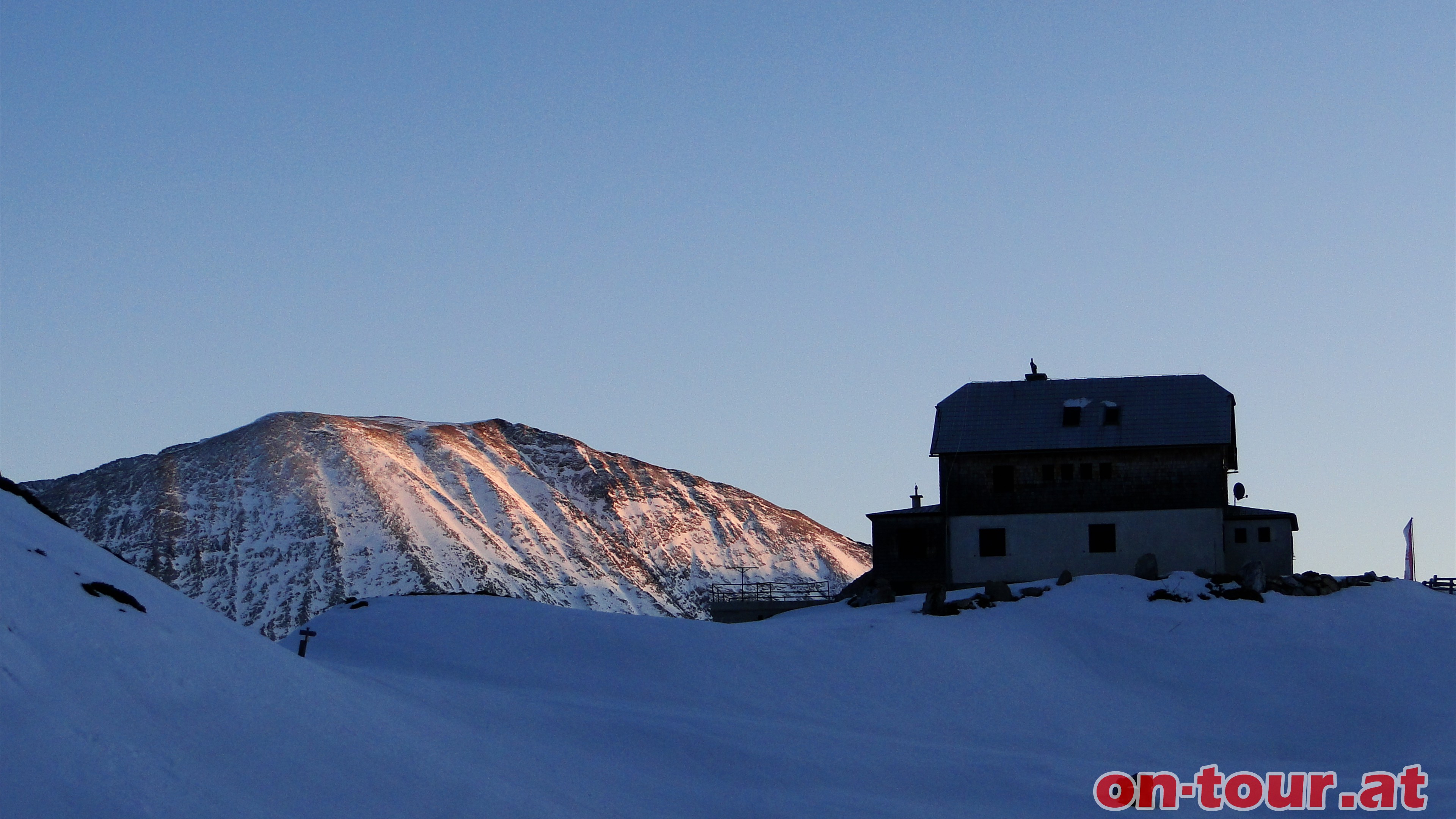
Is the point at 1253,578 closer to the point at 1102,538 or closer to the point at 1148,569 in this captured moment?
the point at 1148,569

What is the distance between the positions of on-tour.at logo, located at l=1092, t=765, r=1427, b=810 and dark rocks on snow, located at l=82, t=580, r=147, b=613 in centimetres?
1586

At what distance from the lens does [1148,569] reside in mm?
46438

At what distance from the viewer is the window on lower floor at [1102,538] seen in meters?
53.5

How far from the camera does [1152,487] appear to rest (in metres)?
53.8

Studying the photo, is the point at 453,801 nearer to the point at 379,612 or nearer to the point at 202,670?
the point at 202,670

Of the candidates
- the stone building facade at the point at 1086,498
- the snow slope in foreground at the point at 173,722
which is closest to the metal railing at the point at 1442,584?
the stone building facade at the point at 1086,498

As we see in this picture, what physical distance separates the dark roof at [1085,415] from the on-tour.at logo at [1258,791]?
25.2m

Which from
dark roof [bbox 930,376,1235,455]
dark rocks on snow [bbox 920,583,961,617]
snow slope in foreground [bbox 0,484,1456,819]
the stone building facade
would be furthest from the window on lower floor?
dark rocks on snow [bbox 920,583,961,617]

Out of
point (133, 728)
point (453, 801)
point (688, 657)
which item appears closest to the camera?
point (133, 728)

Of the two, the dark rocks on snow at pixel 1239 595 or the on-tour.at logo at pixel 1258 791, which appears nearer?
the on-tour.at logo at pixel 1258 791

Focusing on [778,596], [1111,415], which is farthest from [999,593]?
[1111,415]

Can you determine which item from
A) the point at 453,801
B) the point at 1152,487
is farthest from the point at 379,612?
the point at 1152,487

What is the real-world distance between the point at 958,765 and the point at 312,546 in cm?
16525

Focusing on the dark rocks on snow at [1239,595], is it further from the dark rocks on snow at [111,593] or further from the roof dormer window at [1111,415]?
the dark rocks on snow at [111,593]
